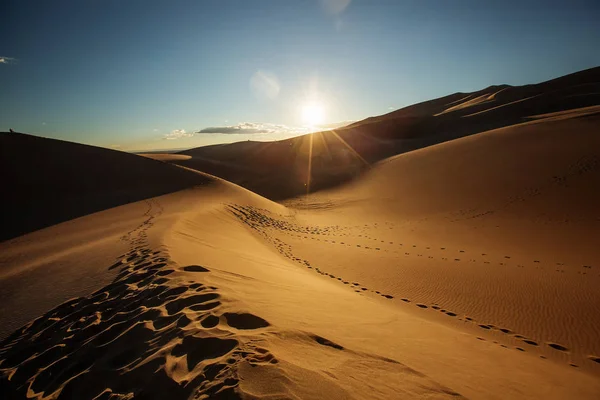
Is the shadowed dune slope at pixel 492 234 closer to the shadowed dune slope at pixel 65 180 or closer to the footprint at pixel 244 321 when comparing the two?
the footprint at pixel 244 321

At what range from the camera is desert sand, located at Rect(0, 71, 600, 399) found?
2.52 m

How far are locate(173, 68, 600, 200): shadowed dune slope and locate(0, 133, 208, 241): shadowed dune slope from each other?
10.7m

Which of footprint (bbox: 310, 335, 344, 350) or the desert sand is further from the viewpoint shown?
footprint (bbox: 310, 335, 344, 350)

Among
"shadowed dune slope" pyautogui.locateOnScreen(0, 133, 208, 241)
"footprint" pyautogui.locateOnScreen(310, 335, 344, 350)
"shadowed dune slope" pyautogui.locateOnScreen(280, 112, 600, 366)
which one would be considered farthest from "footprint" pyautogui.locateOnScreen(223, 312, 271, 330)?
"shadowed dune slope" pyautogui.locateOnScreen(0, 133, 208, 241)

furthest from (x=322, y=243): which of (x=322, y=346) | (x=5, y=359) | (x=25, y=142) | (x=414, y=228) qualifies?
(x=25, y=142)

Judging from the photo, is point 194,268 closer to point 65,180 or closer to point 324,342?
point 324,342

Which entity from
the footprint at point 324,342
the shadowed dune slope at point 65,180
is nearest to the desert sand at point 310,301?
the footprint at point 324,342

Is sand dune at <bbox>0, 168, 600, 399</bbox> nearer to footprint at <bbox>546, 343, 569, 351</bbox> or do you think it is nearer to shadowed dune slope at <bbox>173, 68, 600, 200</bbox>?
footprint at <bbox>546, 343, 569, 351</bbox>

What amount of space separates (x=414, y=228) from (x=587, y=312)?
7568mm

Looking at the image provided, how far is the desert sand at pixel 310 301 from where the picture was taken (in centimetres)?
252

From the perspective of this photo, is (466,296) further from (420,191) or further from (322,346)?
(420,191)

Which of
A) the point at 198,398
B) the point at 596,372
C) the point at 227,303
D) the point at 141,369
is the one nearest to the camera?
the point at 198,398

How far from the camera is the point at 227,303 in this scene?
3.59m

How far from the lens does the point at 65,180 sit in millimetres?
15898
